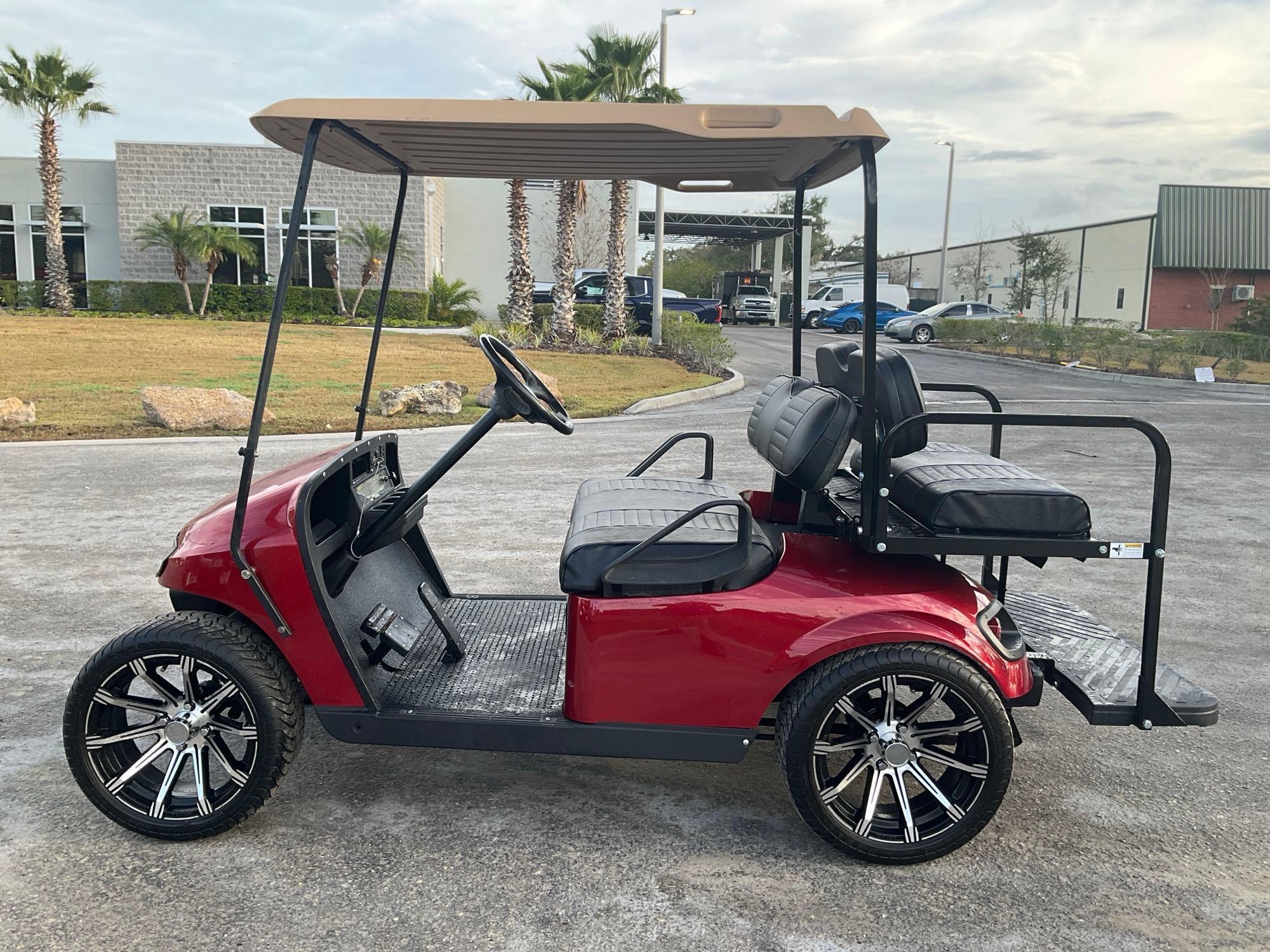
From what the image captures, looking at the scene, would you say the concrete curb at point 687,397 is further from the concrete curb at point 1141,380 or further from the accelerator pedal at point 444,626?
the accelerator pedal at point 444,626

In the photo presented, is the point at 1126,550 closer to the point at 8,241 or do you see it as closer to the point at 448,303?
the point at 448,303

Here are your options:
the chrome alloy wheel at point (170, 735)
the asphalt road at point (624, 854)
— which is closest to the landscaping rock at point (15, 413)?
the asphalt road at point (624, 854)

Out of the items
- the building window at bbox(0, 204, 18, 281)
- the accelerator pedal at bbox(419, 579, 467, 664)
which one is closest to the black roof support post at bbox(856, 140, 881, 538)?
the accelerator pedal at bbox(419, 579, 467, 664)

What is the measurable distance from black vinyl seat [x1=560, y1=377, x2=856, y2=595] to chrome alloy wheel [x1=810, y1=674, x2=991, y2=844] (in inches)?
18.9

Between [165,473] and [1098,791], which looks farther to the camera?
[165,473]

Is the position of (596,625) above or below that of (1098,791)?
above

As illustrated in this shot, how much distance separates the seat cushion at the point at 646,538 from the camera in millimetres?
2758

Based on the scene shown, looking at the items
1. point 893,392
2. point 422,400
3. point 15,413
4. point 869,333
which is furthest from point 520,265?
point 869,333

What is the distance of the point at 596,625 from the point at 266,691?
3.10ft

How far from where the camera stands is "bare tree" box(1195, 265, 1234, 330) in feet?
112

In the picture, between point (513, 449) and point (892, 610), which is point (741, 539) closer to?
point (892, 610)

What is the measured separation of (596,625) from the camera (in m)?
2.72

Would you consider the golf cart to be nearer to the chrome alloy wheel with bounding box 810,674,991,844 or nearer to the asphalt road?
the chrome alloy wheel with bounding box 810,674,991,844

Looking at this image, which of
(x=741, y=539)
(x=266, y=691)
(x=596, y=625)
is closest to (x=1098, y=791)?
(x=741, y=539)
